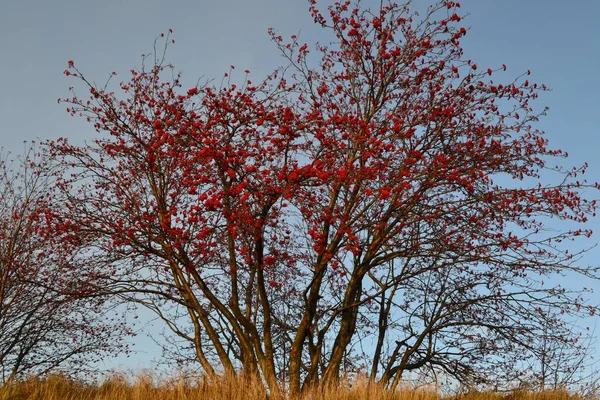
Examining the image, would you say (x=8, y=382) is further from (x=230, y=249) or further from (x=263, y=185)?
(x=263, y=185)

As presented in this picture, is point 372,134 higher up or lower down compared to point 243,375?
higher up

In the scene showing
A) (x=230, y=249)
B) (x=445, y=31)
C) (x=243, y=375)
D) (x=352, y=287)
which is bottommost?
(x=243, y=375)

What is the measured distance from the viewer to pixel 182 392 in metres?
9.94

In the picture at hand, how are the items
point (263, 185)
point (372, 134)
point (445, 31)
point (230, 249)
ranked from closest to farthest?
point (263, 185) → point (372, 134) → point (445, 31) → point (230, 249)

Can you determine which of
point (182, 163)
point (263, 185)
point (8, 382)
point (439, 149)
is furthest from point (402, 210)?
point (8, 382)

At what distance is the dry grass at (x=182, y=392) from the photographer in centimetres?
928

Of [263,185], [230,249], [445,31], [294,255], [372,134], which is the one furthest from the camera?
[294,255]

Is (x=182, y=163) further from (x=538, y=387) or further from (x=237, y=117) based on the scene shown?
(x=538, y=387)

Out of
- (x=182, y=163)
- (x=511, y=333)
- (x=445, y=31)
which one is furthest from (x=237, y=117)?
(x=511, y=333)

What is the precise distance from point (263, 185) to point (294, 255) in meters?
4.18

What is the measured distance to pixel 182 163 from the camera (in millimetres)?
11078

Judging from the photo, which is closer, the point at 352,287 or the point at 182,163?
the point at 182,163

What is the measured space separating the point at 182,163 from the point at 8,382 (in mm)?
5488

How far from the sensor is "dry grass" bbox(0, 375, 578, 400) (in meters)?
9.28
